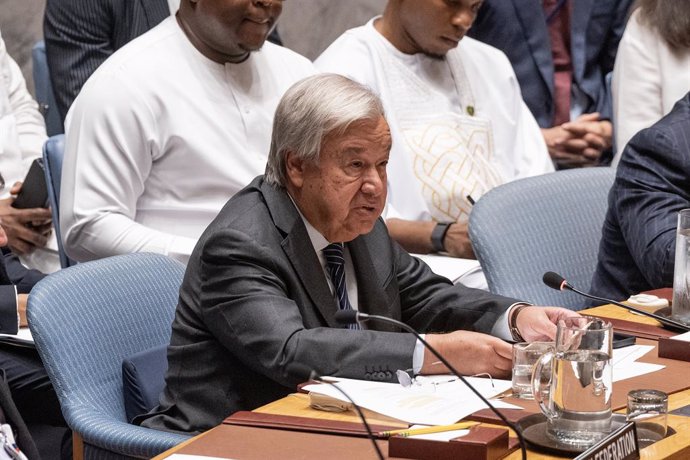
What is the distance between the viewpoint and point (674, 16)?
4.56 meters

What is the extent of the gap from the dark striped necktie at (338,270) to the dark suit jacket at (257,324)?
0.06m

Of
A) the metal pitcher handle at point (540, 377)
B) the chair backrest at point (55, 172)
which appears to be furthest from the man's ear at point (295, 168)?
the chair backrest at point (55, 172)

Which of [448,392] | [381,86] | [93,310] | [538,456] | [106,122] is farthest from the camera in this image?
[381,86]

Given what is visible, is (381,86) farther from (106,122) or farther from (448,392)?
(448,392)

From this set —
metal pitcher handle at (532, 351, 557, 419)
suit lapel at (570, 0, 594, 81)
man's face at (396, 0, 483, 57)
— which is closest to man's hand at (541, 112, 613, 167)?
suit lapel at (570, 0, 594, 81)

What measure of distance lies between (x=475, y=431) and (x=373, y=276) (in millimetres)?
874

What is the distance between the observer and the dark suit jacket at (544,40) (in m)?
5.05

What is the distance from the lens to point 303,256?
256 cm

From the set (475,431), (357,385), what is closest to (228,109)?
(357,385)

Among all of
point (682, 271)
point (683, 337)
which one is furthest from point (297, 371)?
point (682, 271)

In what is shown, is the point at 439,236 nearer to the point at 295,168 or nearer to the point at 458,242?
the point at 458,242

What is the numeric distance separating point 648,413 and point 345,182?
862 millimetres

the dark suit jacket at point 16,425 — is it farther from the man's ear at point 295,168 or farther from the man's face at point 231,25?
the man's face at point 231,25

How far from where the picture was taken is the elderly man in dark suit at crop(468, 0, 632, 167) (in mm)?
4980
